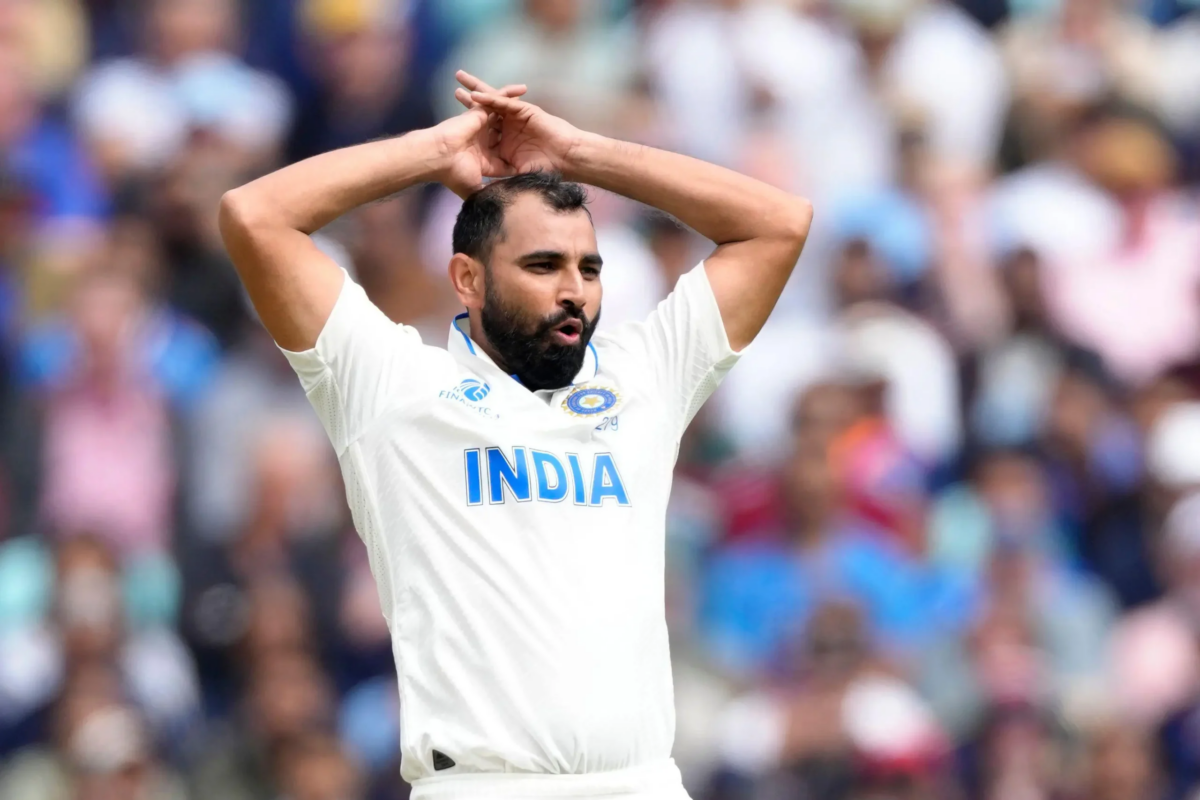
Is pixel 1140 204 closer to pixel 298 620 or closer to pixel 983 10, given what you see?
pixel 983 10

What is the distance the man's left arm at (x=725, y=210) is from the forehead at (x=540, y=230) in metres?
0.27

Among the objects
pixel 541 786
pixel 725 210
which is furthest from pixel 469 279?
pixel 541 786

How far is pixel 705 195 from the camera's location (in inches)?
229

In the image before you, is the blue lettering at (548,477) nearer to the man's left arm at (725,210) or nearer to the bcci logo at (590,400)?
the bcci logo at (590,400)

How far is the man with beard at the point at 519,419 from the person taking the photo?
5.10m

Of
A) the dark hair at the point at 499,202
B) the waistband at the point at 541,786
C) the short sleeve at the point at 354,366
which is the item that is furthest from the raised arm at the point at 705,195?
the waistband at the point at 541,786

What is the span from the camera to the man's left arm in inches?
227

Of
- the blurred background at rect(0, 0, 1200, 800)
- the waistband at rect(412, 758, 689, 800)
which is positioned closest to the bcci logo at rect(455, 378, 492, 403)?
the waistband at rect(412, 758, 689, 800)

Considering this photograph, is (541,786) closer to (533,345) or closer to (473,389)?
(473,389)

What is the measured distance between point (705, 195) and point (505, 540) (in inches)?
49.5

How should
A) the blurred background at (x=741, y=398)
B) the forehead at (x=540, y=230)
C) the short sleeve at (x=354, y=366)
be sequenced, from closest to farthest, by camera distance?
the short sleeve at (x=354, y=366) < the forehead at (x=540, y=230) < the blurred background at (x=741, y=398)

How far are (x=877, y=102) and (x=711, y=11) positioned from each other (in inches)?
47.1

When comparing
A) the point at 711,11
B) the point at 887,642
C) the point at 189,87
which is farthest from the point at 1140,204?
the point at 189,87

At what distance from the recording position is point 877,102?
12.5 m
